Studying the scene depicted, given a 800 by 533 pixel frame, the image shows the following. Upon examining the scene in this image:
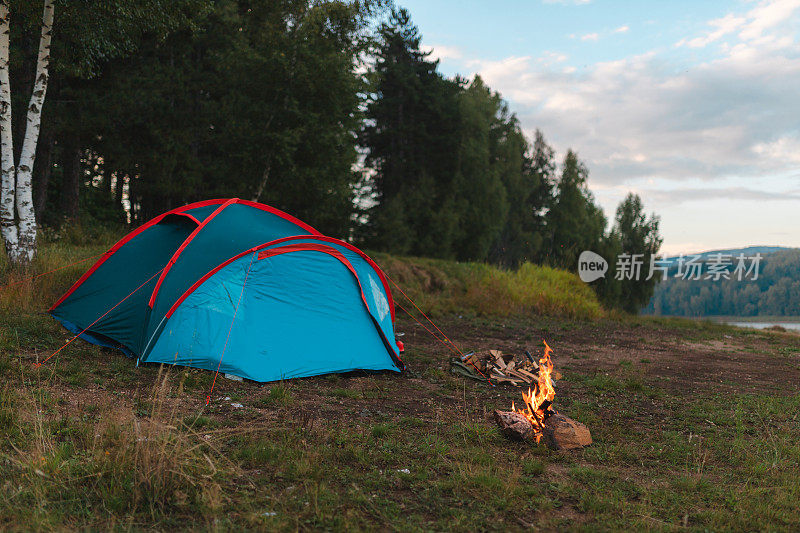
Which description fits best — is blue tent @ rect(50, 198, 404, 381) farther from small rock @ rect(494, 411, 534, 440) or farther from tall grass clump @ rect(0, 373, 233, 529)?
small rock @ rect(494, 411, 534, 440)

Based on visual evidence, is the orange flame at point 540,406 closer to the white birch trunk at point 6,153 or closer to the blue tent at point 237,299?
the blue tent at point 237,299

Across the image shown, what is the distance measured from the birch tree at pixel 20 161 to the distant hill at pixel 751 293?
1501 inches

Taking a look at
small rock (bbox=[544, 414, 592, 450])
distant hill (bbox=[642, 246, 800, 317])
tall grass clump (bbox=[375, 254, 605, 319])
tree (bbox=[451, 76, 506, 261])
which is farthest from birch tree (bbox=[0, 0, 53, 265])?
distant hill (bbox=[642, 246, 800, 317])

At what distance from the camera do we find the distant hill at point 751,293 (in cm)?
4222

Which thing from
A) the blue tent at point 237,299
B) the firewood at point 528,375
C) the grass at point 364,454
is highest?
the blue tent at point 237,299

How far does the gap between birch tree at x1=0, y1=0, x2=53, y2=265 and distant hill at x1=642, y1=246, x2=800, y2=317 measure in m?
38.1

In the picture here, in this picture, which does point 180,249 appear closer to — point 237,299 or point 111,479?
point 237,299

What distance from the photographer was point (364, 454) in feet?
14.1

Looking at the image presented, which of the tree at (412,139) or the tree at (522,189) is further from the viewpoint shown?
the tree at (522,189)

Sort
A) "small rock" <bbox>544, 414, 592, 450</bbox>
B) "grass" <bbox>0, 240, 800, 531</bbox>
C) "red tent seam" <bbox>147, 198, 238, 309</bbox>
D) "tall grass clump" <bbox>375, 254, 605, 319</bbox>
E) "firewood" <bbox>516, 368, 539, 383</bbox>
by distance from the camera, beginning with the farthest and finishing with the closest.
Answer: "tall grass clump" <bbox>375, 254, 605, 319</bbox> < "firewood" <bbox>516, 368, 539, 383</bbox> < "red tent seam" <bbox>147, 198, 238, 309</bbox> < "small rock" <bbox>544, 414, 592, 450</bbox> < "grass" <bbox>0, 240, 800, 531</bbox>

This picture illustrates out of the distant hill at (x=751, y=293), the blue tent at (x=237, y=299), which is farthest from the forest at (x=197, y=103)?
the distant hill at (x=751, y=293)

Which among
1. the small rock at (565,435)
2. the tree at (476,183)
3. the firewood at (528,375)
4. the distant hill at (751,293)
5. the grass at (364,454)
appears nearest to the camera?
the grass at (364,454)

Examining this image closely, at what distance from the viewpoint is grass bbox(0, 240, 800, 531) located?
11.0ft

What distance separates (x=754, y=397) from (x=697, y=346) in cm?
516
